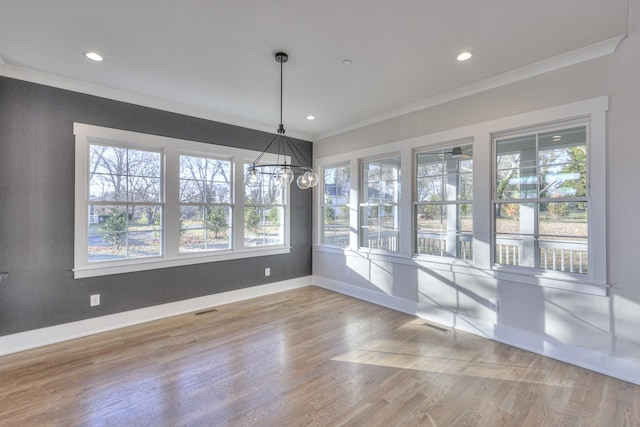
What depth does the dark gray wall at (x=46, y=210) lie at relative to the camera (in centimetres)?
305

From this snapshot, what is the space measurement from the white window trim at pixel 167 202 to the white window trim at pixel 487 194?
66.6 inches

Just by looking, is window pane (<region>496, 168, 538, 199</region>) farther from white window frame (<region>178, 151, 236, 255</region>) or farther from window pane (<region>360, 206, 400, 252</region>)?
white window frame (<region>178, 151, 236, 255</region>)

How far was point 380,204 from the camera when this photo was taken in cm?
468

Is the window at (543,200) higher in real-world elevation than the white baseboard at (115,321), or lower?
higher

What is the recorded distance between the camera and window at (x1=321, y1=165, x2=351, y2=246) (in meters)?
5.25

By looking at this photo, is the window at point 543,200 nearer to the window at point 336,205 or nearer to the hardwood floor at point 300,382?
the hardwood floor at point 300,382

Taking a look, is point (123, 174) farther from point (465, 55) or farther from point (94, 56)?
point (465, 55)

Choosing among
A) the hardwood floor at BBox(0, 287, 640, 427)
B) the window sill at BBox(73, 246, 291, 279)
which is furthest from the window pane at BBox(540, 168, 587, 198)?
the window sill at BBox(73, 246, 291, 279)

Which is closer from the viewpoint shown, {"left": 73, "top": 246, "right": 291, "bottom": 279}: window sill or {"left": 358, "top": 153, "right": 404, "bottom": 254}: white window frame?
{"left": 73, "top": 246, "right": 291, "bottom": 279}: window sill

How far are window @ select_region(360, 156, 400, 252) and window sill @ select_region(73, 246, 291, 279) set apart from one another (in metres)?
1.72

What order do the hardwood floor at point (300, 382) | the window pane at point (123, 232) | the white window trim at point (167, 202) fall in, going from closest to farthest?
1. the hardwood floor at point (300, 382)
2. the white window trim at point (167, 202)
3. the window pane at point (123, 232)

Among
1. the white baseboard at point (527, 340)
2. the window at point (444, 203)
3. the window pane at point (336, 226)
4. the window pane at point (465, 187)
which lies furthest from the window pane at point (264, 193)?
the window pane at point (465, 187)

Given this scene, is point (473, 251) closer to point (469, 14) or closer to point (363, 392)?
point (363, 392)

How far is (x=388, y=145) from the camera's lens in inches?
173
